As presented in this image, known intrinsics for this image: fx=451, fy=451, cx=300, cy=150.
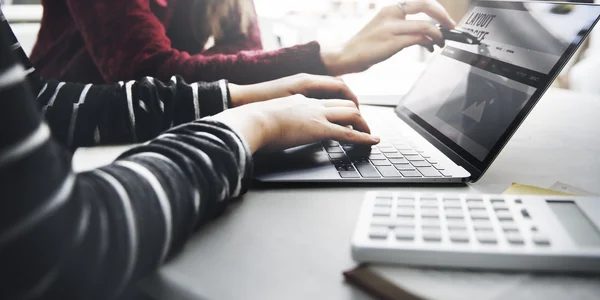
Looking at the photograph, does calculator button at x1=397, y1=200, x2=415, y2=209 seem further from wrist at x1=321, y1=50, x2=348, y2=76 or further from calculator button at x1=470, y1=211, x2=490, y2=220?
wrist at x1=321, y1=50, x2=348, y2=76

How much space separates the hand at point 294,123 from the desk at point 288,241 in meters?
0.06

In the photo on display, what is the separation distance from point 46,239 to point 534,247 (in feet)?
0.90

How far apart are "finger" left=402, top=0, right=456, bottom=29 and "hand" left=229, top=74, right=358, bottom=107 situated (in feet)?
0.62

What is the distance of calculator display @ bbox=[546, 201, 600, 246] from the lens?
0.29 meters

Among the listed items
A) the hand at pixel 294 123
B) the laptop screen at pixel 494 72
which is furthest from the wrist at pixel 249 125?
the laptop screen at pixel 494 72

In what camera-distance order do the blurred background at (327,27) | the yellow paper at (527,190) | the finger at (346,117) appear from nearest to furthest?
the yellow paper at (527,190) < the finger at (346,117) < the blurred background at (327,27)

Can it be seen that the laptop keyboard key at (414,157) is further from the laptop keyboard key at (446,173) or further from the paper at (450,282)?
the paper at (450,282)

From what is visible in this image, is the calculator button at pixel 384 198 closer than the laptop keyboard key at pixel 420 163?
Yes

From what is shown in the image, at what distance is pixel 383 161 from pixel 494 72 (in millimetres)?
185

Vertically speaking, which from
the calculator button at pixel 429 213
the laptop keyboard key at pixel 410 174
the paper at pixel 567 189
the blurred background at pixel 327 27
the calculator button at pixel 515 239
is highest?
the calculator button at pixel 515 239

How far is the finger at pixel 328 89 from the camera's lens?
640 millimetres

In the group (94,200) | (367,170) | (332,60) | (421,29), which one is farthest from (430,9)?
(94,200)

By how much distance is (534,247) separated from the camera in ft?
0.92

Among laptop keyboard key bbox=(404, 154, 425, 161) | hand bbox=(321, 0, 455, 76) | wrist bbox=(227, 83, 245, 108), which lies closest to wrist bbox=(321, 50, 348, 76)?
hand bbox=(321, 0, 455, 76)
